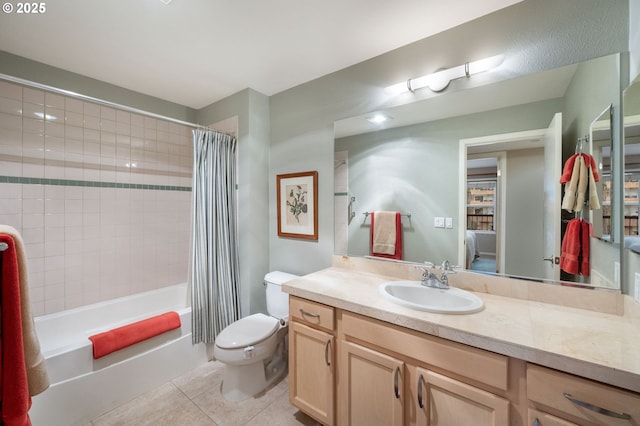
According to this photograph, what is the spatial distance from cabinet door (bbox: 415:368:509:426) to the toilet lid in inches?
43.8

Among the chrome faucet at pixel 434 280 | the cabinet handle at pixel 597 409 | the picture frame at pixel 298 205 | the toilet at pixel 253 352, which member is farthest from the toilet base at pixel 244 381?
the cabinet handle at pixel 597 409

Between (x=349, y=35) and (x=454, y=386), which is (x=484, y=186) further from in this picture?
(x=349, y=35)

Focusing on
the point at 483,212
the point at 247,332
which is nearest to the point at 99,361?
the point at 247,332

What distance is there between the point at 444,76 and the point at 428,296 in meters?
1.31

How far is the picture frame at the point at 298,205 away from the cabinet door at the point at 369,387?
41.4 inches

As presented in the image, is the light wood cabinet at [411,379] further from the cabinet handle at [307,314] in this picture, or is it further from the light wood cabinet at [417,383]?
the cabinet handle at [307,314]

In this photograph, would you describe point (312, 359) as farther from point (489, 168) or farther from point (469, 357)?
point (489, 168)

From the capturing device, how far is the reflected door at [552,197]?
1.27 metres

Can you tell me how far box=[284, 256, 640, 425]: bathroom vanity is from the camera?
813 mm

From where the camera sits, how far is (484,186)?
1.46 m

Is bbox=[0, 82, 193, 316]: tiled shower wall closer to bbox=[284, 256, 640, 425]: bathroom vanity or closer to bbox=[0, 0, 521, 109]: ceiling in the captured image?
bbox=[0, 0, 521, 109]: ceiling

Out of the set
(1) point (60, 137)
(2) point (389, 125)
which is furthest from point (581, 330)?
(1) point (60, 137)

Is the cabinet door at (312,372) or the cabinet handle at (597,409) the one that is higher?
the cabinet handle at (597,409)

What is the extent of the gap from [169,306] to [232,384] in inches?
51.4
